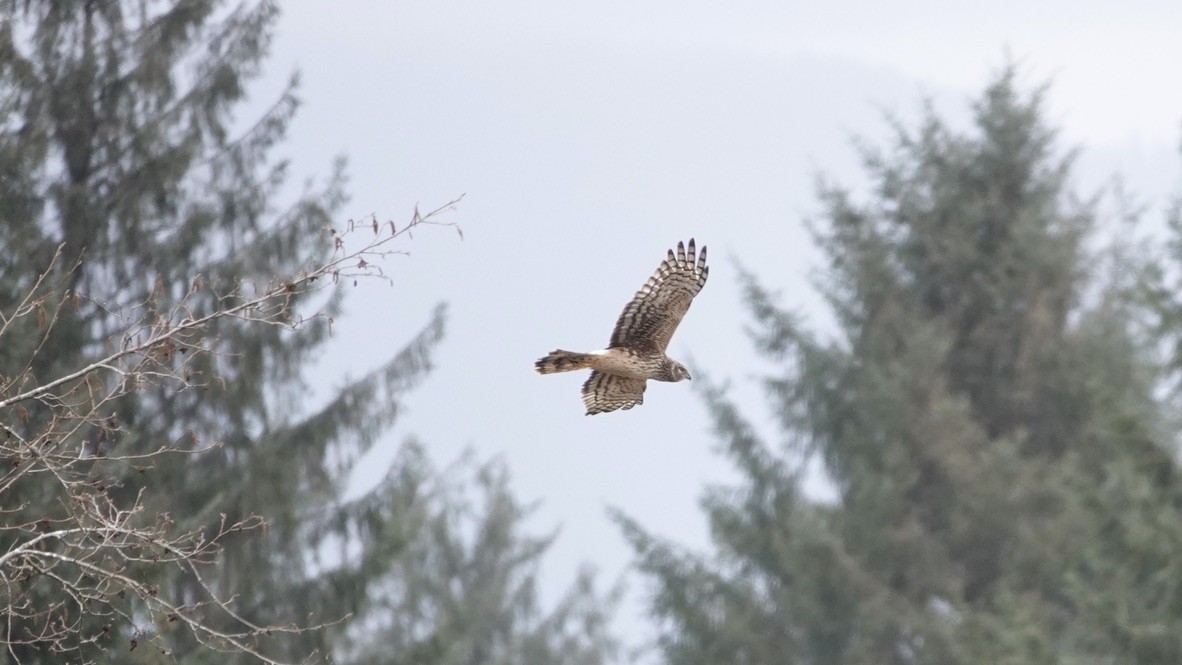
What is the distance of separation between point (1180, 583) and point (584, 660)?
2051 cm

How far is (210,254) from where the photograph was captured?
15.8 meters

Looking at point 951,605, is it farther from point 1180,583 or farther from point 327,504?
point 327,504

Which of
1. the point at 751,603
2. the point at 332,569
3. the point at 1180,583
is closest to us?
the point at 332,569

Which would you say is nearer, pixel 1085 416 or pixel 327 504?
pixel 327 504

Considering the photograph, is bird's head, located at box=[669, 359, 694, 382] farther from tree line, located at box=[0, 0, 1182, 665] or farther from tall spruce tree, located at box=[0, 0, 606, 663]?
tall spruce tree, located at box=[0, 0, 606, 663]

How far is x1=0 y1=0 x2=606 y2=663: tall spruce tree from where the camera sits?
579 inches

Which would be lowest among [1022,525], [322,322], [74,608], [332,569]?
[74,608]

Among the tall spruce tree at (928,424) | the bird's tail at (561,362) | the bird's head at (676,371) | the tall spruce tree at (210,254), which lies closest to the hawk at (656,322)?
the bird's head at (676,371)

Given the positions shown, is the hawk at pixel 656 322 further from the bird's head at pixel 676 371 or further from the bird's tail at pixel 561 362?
the bird's tail at pixel 561 362

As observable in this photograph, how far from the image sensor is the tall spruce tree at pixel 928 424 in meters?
23.7

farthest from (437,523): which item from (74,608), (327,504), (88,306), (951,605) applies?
(74,608)

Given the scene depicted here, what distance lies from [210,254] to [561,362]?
25.0 ft

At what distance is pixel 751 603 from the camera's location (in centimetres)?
2564

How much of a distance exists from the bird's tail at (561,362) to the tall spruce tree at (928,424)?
13505 mm
